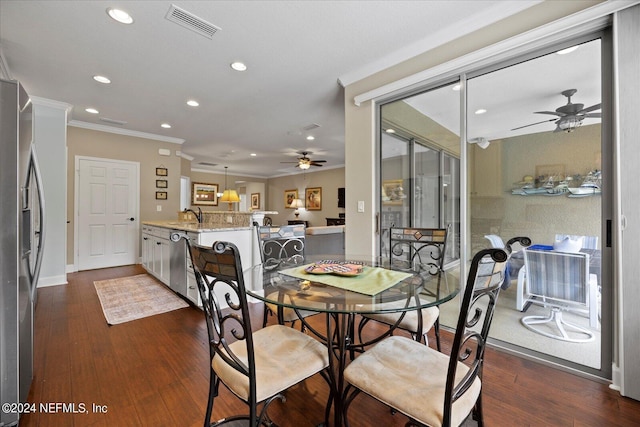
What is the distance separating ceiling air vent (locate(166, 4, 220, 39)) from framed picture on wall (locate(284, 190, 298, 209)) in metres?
7.61

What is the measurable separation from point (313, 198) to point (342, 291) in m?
8.03

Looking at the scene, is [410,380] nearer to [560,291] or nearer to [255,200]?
[560,291]

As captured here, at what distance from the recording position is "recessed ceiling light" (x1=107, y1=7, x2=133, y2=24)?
2.11 meters

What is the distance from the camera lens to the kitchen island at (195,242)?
304cm

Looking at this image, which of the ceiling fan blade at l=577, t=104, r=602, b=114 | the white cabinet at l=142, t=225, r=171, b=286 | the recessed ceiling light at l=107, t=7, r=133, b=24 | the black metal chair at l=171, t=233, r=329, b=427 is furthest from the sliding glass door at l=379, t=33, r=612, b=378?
the white cabinet at l=142, t=225, r=171, b=286

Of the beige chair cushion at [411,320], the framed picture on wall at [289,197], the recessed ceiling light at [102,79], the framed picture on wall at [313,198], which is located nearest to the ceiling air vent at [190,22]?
the recessed ceiling light at [102,79]

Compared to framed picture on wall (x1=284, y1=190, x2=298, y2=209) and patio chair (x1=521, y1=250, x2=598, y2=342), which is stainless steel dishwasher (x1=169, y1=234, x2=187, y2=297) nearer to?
patio chair (x1=521, y1=250, x2=598, y2=342)

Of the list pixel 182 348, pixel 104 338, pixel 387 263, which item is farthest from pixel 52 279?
pixel 387 263

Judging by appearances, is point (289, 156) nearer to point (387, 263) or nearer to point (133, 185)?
point (133, 185)

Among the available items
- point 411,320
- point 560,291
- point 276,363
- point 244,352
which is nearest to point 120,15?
point 244,352

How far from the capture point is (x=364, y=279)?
1.54 m

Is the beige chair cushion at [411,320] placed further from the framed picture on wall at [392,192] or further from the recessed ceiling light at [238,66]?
the recessed ceiling light at [238,66]

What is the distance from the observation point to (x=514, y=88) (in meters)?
2.21

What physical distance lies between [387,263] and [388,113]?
1744mm
